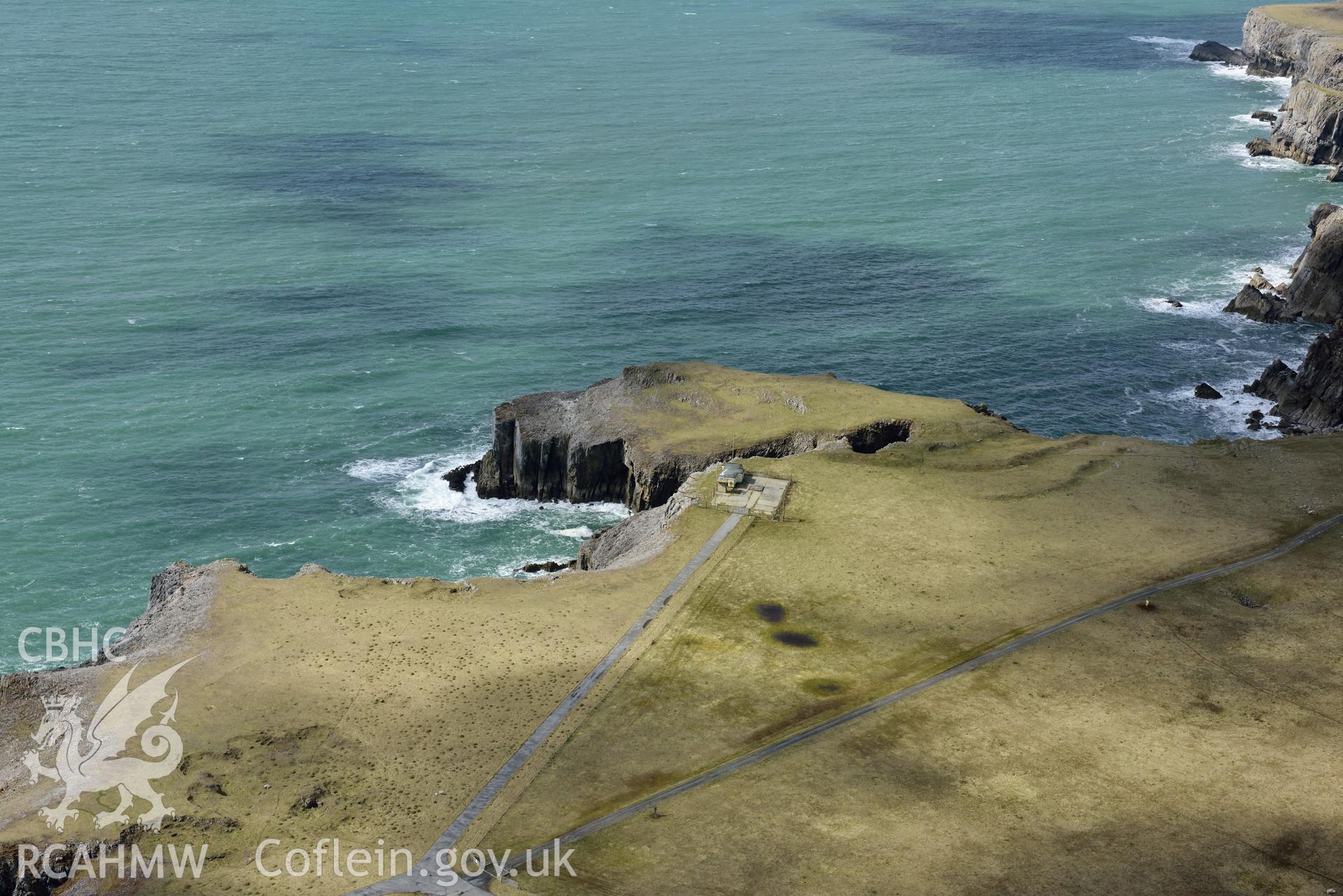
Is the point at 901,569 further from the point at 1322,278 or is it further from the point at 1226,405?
the point at 1322,278

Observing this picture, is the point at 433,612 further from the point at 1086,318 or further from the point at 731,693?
the point at 1086,318

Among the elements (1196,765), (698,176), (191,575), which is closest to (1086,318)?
(698,176)

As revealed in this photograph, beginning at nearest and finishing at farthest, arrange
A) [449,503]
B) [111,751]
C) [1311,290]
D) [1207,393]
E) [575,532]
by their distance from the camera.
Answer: [111,751], [575,532], [449,503], [1207,393], [1311,290]

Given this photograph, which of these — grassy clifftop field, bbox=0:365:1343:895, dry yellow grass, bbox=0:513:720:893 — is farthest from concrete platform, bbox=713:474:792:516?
dry yellow grass, bbox=0:513:720:893

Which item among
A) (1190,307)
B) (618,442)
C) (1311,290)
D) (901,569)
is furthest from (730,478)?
(1311,290)

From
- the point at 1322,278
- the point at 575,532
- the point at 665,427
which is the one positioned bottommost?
the point at 575,532

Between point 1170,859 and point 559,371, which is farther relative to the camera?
point 559,371

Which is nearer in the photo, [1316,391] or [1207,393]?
[1316,391]

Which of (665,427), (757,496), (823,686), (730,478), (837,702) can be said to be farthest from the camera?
(665,427)
